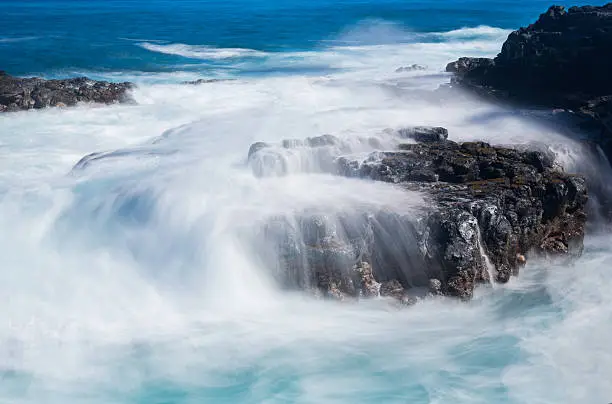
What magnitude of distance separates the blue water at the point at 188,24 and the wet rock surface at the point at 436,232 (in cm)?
2558

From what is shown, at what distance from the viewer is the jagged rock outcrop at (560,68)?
20891 mm

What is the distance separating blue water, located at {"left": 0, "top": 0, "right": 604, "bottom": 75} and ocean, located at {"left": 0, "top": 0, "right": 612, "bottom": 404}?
51.8 feet

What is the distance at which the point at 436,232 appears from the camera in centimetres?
1270

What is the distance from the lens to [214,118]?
22.7 m

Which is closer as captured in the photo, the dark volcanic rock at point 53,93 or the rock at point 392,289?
the rock at point 392,289

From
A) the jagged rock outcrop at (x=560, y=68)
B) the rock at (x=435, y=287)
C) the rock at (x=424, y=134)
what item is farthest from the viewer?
the jagged rock outcrop at (x=560, y=68)

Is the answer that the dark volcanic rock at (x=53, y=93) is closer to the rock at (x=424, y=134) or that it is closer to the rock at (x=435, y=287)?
the rock at (x=424, y=134)

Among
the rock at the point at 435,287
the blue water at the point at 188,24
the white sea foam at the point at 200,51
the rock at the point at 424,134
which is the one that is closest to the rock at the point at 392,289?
the rock at the point at 435,287

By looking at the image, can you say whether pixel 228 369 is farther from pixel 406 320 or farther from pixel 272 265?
pixel 406 320

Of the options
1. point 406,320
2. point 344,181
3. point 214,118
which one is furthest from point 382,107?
point 406,320

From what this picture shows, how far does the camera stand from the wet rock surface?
1253 centimetres

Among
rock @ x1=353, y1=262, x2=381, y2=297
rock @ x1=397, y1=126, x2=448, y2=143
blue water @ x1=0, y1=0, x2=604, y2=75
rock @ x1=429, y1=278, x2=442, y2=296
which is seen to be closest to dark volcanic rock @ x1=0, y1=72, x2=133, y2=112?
blue water @ x1=0, y1=0, x2=604, y2=75

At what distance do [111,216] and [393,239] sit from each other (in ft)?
21.2

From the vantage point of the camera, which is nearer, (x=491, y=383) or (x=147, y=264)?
(x=491, y=383)
